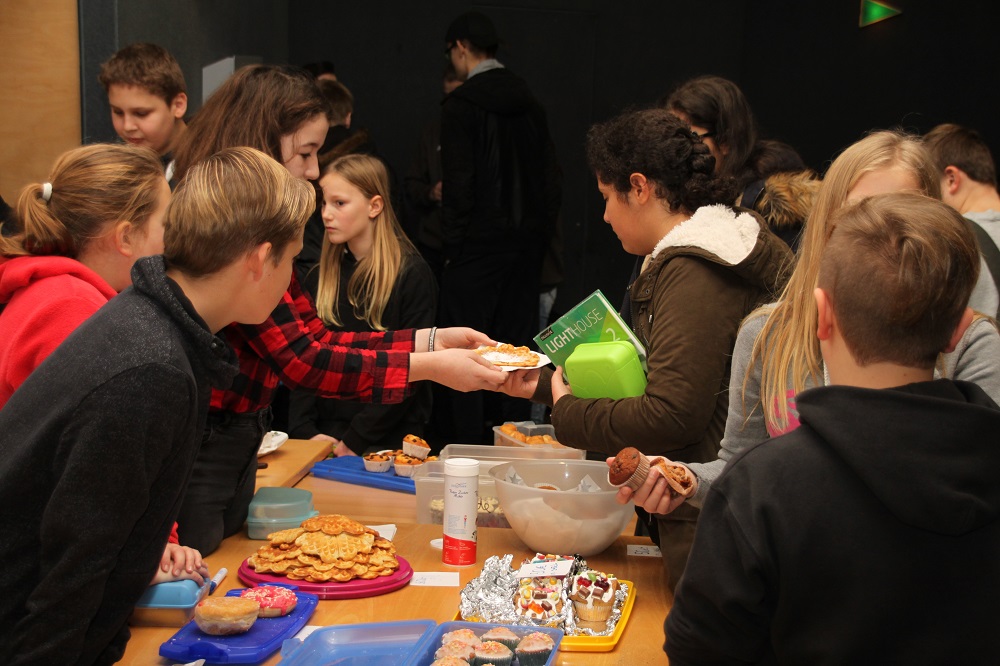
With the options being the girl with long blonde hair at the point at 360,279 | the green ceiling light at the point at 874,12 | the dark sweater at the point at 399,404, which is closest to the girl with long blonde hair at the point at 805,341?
the dark sweater at the point at 399,404

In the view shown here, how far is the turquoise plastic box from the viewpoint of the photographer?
Result: 2.37 metres

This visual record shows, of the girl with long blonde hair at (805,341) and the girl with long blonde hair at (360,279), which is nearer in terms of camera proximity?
the girl with long blonde hair at (805,341)

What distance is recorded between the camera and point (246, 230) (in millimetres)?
1817

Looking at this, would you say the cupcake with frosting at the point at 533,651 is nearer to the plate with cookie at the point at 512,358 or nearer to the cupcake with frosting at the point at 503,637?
the cupcake with frosting at the point at 503,637

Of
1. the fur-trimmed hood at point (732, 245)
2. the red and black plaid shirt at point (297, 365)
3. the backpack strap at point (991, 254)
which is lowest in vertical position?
the red and black plaid shirt at point (297, 365)

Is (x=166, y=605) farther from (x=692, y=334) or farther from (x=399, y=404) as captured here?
(x=399, y=404)

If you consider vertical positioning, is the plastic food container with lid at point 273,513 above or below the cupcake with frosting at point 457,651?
below

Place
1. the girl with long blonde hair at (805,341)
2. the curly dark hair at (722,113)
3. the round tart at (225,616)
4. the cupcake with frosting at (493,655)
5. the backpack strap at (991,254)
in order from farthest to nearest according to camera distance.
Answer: the curly dark hair at (722,113), the backpack strap at (991,254), the girl with long blonde hair at (805,341), the round tart at (225,616), the cupcake with frosting at (493,655)

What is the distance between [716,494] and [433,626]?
72cm

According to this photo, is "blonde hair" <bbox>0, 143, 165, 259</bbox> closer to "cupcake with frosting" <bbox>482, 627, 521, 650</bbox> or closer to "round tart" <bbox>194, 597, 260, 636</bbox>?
"round tart" <bbox>194, 597, 260, 636</bbox>

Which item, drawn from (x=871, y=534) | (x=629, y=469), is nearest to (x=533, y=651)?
(x=629, y=469)

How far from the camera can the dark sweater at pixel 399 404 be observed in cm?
413

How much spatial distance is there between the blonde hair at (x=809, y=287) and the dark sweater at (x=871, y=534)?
1.97ft

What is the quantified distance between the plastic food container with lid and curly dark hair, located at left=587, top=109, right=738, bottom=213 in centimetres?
120
